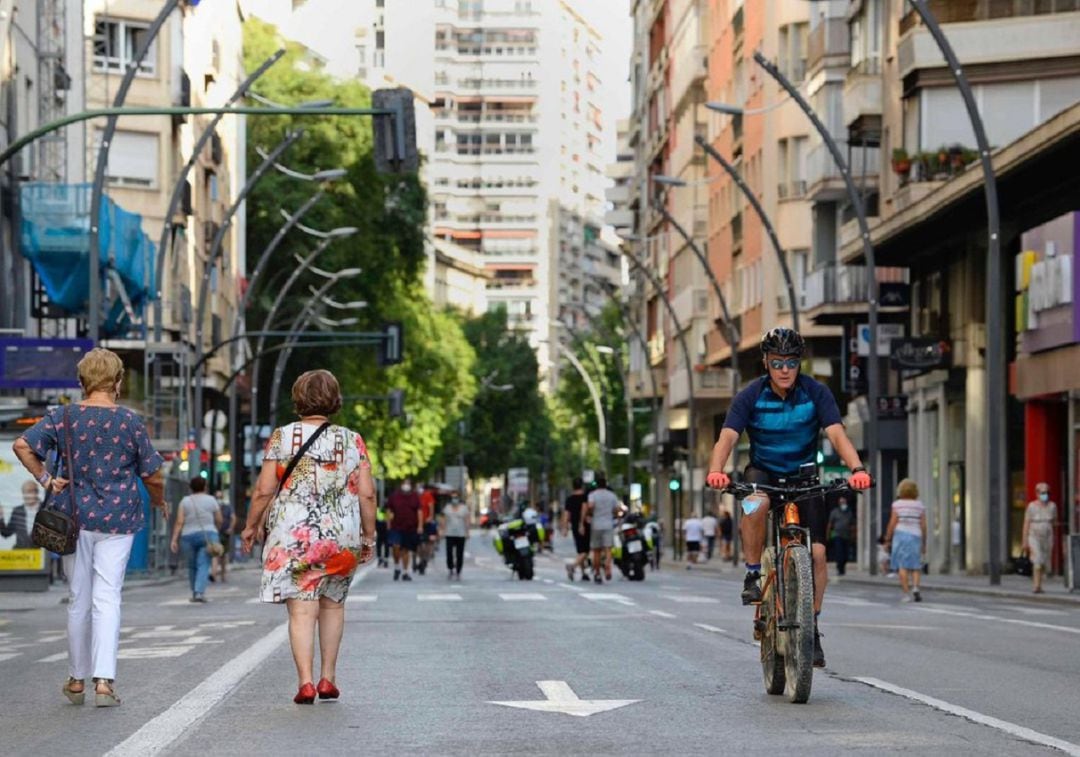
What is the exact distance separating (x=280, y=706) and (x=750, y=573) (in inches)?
99.9

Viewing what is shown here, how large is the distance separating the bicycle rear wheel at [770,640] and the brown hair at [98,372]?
11.4 feet

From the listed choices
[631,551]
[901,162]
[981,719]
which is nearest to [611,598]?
[631,551]

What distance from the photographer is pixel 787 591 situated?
13.0 metres

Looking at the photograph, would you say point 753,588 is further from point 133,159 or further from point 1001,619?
point 133,159

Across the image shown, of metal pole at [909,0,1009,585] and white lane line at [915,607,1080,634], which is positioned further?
metal pole at [909,0,1009,585]

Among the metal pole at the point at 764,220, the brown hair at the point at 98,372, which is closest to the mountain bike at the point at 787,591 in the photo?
the brown hair at the point at 98,372

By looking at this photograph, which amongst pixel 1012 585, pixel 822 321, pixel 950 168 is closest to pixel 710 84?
pixel 822 321

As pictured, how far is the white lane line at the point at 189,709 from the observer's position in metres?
11.0

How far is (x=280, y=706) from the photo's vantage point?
13.1 metres

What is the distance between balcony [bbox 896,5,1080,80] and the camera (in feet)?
164

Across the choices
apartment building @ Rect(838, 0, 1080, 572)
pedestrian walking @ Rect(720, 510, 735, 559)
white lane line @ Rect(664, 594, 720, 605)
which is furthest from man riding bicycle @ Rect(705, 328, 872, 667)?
pedestrian walking @ Rect(720, 510, 735, 559)

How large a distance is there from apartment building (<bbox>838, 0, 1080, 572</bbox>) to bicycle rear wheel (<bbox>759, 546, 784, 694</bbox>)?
1152 inches

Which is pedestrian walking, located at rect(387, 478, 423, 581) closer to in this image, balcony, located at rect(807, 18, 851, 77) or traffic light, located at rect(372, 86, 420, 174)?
traffic light, located at rect(372, 86, 420, 174)

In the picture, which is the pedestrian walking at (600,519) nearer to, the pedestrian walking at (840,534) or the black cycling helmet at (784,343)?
the pedestrian walking at (840,534)
